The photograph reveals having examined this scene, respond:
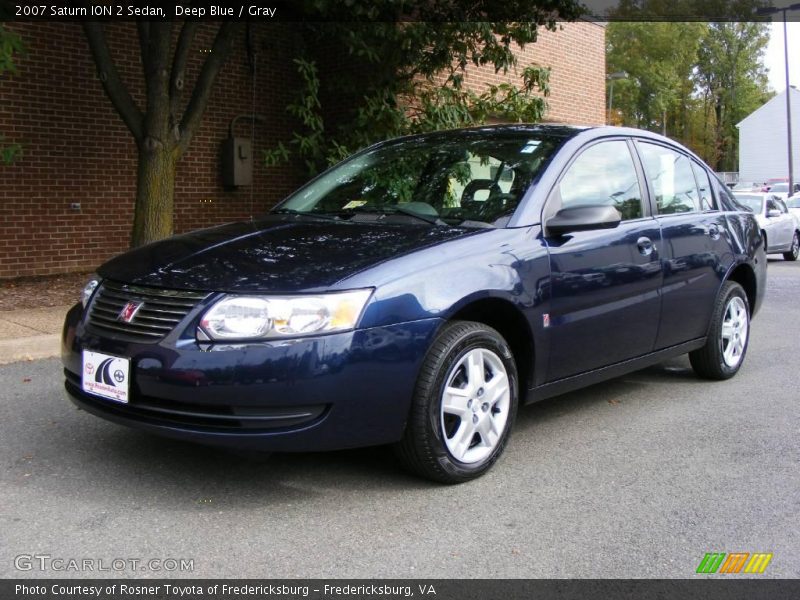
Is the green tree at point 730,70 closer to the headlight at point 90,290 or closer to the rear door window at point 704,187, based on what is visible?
the rear door window at point 704,187

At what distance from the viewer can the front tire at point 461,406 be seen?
140 inches

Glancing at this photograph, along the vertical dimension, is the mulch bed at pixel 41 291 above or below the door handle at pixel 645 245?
below

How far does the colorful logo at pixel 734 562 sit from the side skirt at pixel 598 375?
126cm

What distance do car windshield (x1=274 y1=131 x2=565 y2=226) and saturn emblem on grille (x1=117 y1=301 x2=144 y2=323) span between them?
132 centimetres

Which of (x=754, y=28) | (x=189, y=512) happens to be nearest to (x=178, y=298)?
(x=189, y=512)

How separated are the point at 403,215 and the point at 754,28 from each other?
77957mm

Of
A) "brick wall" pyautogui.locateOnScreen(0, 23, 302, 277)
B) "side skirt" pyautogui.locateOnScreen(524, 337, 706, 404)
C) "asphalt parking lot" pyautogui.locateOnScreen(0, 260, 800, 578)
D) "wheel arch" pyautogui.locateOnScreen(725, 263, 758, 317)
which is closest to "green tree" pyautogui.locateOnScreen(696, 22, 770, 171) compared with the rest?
"brick wall" pyautogui.locateOnScreen(0, 23, 302, 277)

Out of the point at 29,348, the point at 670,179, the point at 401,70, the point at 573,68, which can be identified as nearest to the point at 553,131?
the point at 670,179

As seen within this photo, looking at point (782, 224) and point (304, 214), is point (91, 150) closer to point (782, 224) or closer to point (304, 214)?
point (304, 214)

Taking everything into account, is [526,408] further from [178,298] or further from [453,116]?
[453,116]

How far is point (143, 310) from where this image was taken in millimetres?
3479

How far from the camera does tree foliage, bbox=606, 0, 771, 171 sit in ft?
194

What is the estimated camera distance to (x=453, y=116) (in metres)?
11.0

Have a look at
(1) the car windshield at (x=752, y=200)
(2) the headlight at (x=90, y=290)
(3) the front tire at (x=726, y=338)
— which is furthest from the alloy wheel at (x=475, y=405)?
(1) the car windshield at (x=752, y=200)
